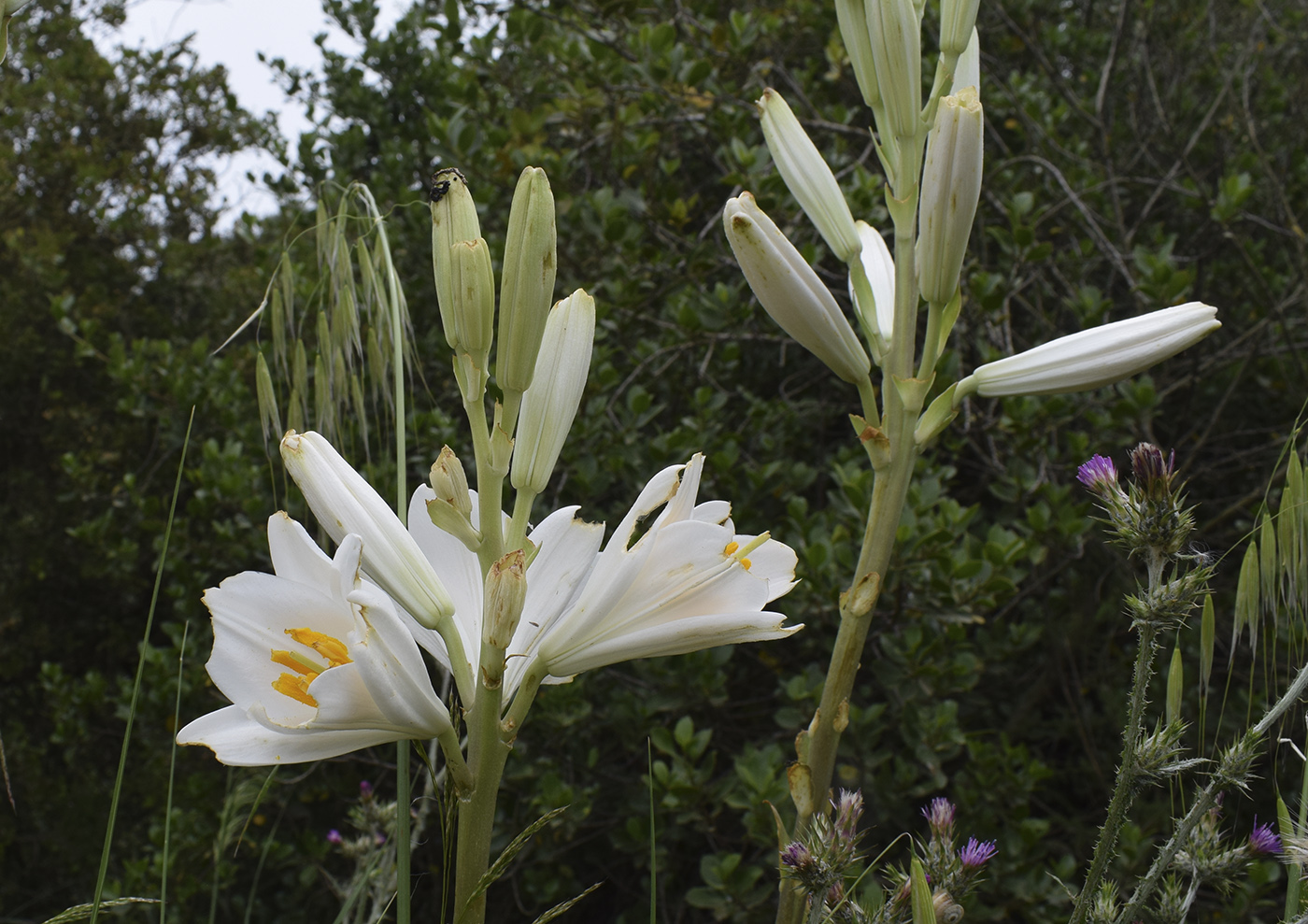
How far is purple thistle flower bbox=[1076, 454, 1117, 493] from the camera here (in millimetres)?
864

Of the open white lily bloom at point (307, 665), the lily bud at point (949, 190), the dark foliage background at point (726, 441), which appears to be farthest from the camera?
the dark foliage background at point (726, 441)

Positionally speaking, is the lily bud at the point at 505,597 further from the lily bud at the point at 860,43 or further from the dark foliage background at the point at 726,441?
the dark foliage background at the point at 726,441

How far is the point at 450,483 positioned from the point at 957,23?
76cm

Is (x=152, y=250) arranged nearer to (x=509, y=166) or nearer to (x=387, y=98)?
(x=387, y=98)

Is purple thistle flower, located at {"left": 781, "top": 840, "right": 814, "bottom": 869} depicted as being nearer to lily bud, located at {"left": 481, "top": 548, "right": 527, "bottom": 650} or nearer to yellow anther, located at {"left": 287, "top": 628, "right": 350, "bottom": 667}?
lily bud, located at {"left": 481, "top": 548, "right": 527, "bottom": 650}

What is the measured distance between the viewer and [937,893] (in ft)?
2.66

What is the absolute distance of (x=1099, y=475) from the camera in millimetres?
871

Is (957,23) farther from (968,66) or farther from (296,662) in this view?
(296,662)

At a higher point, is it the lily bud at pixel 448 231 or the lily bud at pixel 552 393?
the lily bud at pixel 448 231

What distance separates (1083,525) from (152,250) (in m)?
4.51

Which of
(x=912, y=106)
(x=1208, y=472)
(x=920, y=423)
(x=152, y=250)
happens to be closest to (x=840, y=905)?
(x=920, y=423)

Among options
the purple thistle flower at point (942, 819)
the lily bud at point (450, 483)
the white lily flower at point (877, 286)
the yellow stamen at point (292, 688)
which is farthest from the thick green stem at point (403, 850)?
the white lily flower at point (877, 286)

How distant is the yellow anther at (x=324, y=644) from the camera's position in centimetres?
76

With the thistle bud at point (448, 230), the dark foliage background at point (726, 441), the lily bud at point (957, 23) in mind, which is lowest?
the dark foliage background at point (726, 441)
